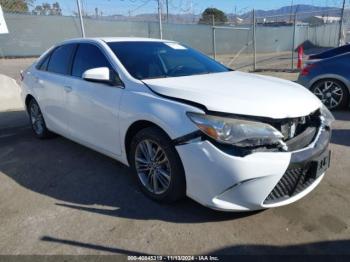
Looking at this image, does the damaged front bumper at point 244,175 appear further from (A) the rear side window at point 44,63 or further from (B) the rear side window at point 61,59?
(A) the rear side window at point 44,63

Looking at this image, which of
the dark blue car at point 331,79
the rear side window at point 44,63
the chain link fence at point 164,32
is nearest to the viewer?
the rear side window at point 44,63

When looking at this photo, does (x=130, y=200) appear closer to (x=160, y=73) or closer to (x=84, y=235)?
(x=84, y=235)

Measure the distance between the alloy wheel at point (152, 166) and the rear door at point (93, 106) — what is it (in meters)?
0.35

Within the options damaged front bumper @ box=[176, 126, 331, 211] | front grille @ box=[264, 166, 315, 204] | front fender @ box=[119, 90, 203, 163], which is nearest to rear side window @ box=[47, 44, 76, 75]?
front fender @ box=[119, 90, 203, 163]

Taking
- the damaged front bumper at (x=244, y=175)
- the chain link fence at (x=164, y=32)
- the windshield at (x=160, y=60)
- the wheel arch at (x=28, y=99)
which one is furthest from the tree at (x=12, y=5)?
the damaged front bumper at (x=244, y=175)

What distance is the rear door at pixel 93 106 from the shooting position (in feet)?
11.9

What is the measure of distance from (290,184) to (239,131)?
2.21 ft

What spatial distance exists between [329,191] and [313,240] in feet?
3.08

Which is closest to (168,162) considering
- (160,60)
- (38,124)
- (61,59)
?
(160,60)

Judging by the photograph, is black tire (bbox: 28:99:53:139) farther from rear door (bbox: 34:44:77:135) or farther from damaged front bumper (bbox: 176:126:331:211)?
damaged front bumper (bbox: 176:126:331:211)

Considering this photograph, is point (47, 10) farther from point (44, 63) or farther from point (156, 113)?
point (156, 113)

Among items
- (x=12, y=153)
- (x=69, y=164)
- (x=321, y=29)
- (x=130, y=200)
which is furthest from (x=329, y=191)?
(x=321, y=29)

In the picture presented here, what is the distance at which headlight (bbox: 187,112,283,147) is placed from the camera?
2693 millimetres

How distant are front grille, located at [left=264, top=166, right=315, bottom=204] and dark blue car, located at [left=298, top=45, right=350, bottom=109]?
4315mm
